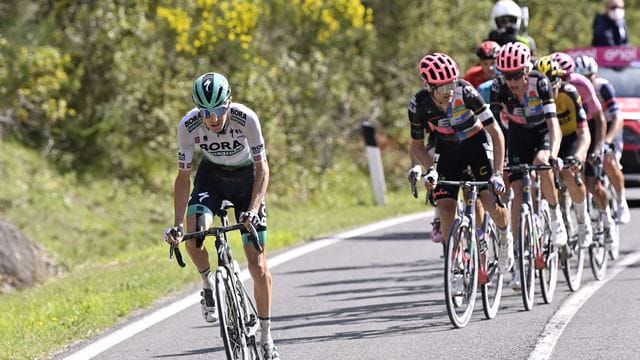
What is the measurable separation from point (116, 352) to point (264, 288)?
1.40 metres

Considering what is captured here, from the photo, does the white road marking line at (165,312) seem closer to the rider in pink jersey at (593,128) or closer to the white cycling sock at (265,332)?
the white cycling sock at (265,332)

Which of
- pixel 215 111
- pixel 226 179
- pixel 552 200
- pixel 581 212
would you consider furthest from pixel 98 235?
pixel 215 111

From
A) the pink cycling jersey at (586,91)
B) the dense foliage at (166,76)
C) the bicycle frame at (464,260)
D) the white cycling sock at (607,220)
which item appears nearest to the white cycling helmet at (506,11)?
the pink cycling jersey at (586,91)

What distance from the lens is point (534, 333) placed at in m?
9.23

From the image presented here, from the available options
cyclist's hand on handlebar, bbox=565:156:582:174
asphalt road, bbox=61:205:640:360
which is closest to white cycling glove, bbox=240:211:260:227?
asphalt road, bbox=61:205:640:360

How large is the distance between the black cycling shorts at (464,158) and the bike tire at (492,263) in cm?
33

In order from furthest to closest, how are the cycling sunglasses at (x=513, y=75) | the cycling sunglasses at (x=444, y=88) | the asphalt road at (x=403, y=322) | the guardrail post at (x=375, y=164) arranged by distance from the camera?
the guardrail post at (x=375, y=164) < the cycling sunglasses at (x=513, y=75) < the cycling sunglasses at (x=444, y=88) < the asphalt road at (x=403, y=322)

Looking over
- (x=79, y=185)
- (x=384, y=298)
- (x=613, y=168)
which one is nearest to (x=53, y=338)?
(x=384, y=298)

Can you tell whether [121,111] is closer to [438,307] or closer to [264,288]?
[438,307]

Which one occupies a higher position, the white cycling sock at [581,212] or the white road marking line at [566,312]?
the white cycling sock at [581,212]

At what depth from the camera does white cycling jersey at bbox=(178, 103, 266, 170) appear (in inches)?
316

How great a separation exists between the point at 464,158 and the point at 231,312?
10.7 feet

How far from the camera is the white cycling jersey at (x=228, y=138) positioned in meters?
8.04

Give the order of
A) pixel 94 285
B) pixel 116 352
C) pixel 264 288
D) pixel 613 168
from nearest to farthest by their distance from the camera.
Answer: pixel 264 288 → pixel 116 352 → pixel 94 285 → pixel 613 168
